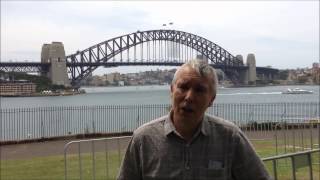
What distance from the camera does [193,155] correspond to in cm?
295

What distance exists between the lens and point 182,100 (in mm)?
2930

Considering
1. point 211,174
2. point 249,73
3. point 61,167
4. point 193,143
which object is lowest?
point 61,167

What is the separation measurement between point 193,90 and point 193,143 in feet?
0.87

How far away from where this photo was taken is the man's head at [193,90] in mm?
2926

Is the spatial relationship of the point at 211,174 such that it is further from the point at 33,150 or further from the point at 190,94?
the point at 33,150

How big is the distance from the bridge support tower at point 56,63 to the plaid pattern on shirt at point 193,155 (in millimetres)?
79621

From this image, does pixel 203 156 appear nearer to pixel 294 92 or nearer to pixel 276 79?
pixel 294 92

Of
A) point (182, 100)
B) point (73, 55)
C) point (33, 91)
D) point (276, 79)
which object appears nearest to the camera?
point (182, 100)

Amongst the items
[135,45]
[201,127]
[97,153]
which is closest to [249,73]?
[135,45]

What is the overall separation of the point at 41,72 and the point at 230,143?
80.3 meters

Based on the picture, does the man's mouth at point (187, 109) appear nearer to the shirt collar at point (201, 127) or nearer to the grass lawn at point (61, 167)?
the shirt collar at point (201, 127)

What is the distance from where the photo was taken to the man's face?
2922mm

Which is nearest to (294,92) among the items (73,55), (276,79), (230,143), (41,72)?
(276,79)

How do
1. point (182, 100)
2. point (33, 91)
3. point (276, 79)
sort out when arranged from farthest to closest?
point (276, 79)
point (33, 91)
point (182, 100)
